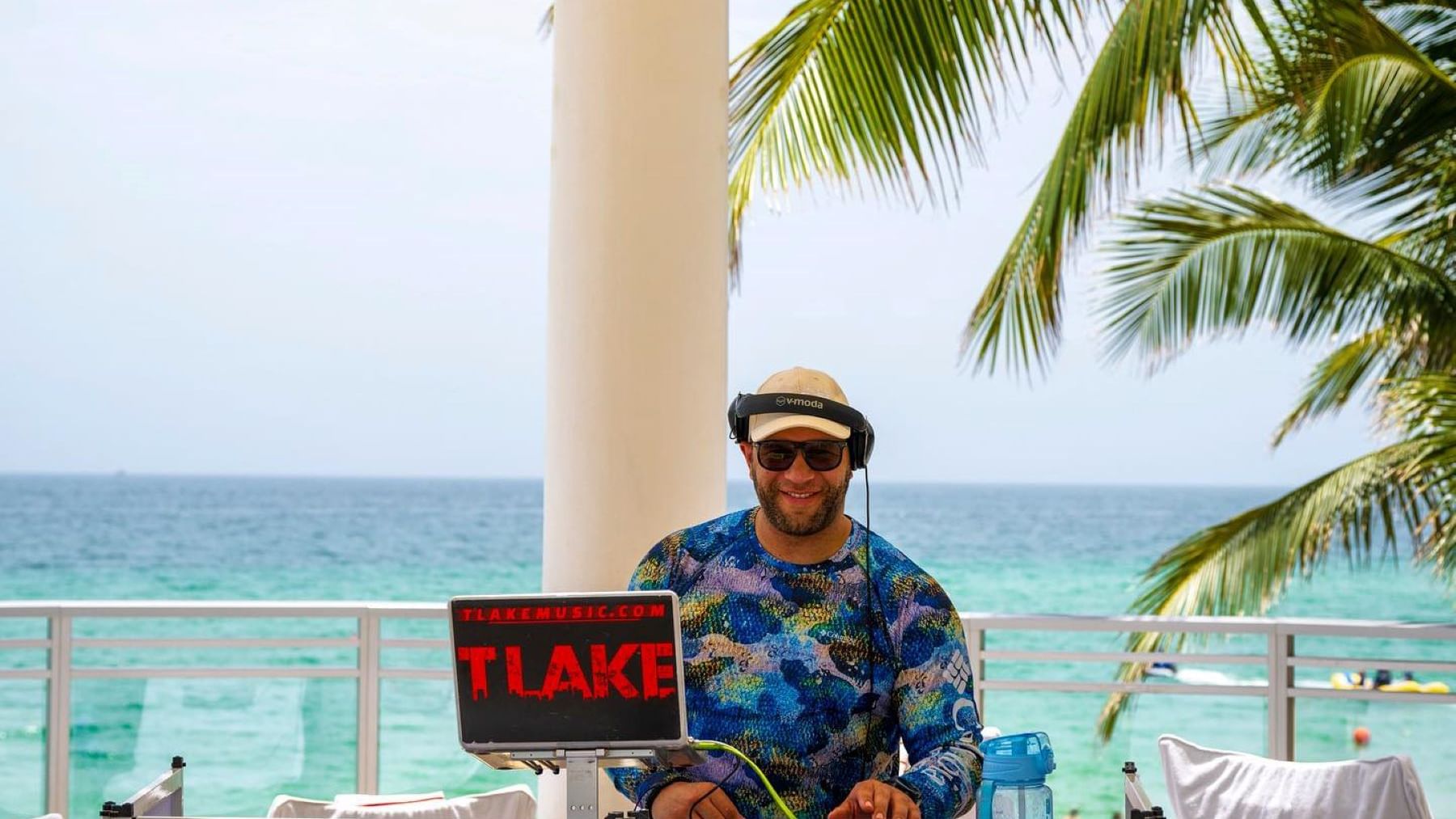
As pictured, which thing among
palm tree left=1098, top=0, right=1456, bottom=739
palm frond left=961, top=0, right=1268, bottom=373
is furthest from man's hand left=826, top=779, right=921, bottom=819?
palm tree left=1098, top=0, right=1456, bottom=739

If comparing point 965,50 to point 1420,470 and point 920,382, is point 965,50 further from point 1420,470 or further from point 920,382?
point 920,382

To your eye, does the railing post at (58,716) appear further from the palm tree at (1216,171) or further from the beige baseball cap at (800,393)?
the beige baseball cap at (800,393)

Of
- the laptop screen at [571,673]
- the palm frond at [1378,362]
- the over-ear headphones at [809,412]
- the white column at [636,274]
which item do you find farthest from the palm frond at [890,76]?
the laptop screen at [571,673]

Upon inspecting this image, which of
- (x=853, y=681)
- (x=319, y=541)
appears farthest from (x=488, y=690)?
(x=319, y=541)

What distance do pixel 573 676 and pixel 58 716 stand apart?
409cm

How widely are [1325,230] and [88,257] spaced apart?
41254 mm

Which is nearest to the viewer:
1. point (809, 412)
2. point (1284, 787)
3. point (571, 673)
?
point (571, 673)

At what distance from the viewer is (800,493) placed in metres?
2.87

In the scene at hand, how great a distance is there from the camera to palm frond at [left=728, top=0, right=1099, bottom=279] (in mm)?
5387

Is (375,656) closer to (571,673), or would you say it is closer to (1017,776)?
(1017,776)

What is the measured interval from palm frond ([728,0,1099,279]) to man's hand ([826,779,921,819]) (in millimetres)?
2746

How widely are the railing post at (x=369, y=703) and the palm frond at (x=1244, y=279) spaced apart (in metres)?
3.74

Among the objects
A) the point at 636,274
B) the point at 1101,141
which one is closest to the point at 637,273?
the point at 636,274

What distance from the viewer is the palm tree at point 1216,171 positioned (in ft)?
18.1
